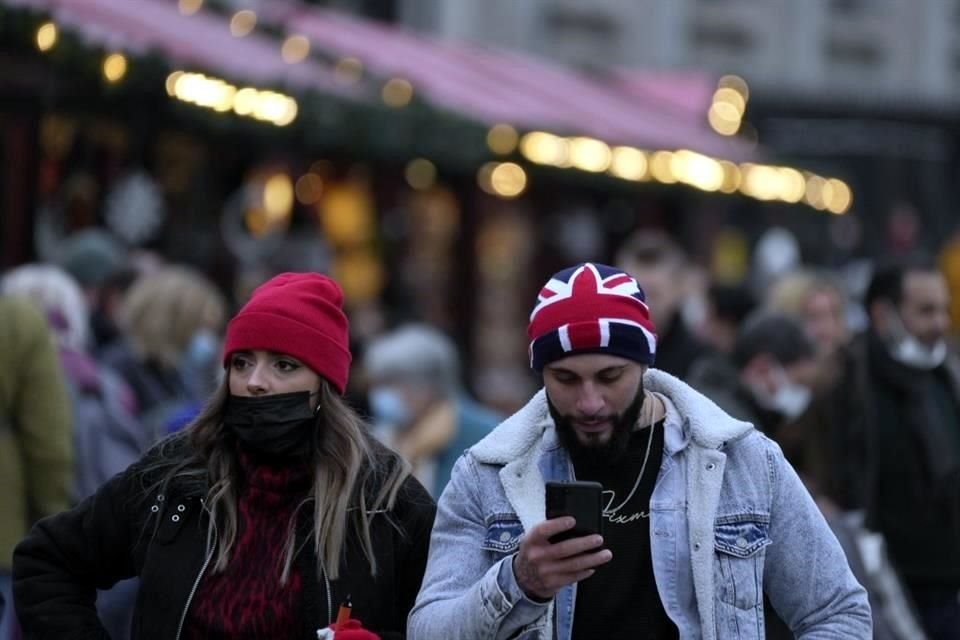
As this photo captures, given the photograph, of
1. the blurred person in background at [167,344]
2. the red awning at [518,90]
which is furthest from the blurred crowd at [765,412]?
the red awning at [518,90]

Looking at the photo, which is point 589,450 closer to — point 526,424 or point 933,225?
point 526,424

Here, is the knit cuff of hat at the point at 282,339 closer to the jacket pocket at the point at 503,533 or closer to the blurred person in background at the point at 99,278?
the jacket pocket at the point at 503,533

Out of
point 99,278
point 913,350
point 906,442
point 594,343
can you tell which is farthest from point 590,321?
point 99,278

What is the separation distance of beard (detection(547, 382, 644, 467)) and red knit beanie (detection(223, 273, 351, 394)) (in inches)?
29.2

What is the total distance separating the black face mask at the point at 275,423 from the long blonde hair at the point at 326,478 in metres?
0.05

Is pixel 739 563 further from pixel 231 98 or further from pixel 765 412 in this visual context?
pixel 231 98

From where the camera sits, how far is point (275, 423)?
457 cm

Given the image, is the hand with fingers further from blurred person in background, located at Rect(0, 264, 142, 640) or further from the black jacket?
blurred person in background, located at Rect(0, 264, 142, 640)

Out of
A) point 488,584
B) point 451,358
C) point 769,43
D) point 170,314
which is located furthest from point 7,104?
point 769,43

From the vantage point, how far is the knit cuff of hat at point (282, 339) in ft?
15.4

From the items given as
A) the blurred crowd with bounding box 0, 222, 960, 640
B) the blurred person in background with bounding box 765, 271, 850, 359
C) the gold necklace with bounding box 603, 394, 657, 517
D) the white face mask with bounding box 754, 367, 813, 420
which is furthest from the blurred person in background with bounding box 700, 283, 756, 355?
the gold necklace with bounding box 603, 394, 657, 517

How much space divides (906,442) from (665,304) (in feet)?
4.69

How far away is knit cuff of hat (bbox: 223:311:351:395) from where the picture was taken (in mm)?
4688

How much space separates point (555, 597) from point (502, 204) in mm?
17084
